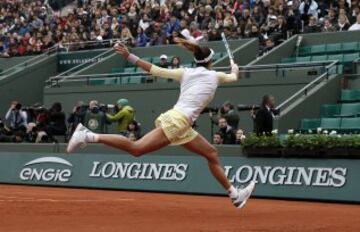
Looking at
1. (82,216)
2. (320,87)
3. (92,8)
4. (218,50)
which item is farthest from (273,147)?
(92,8)

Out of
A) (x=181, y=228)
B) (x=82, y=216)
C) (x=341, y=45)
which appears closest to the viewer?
(x=181, y=228)

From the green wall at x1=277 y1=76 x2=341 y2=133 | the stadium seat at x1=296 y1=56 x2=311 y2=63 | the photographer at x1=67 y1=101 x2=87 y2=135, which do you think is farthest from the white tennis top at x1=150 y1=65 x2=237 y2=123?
the stadium seat at x1=296 y1=56 x2=311 y2=63

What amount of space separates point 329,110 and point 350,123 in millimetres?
1514

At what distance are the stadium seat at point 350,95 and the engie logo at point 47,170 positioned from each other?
302 inches

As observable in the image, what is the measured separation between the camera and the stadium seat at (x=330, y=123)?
2031 centimetres

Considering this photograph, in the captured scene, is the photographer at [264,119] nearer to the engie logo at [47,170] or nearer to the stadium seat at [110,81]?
the engie logo at [47,170]

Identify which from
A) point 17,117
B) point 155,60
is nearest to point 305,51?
point 155,60

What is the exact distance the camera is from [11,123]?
2594 centimetres

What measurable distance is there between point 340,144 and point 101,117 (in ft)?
27.9

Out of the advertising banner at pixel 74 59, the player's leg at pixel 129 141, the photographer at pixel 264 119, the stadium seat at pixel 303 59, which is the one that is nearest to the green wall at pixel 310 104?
the stadium seat at pixel 303 59

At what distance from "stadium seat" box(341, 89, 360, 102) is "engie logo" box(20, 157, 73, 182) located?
25.2ft

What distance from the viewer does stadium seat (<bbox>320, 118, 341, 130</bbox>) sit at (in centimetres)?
2031

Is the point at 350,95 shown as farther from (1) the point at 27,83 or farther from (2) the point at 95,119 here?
(1) the point at 27,83

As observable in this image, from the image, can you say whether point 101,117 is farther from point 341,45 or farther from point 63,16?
point 63,16
